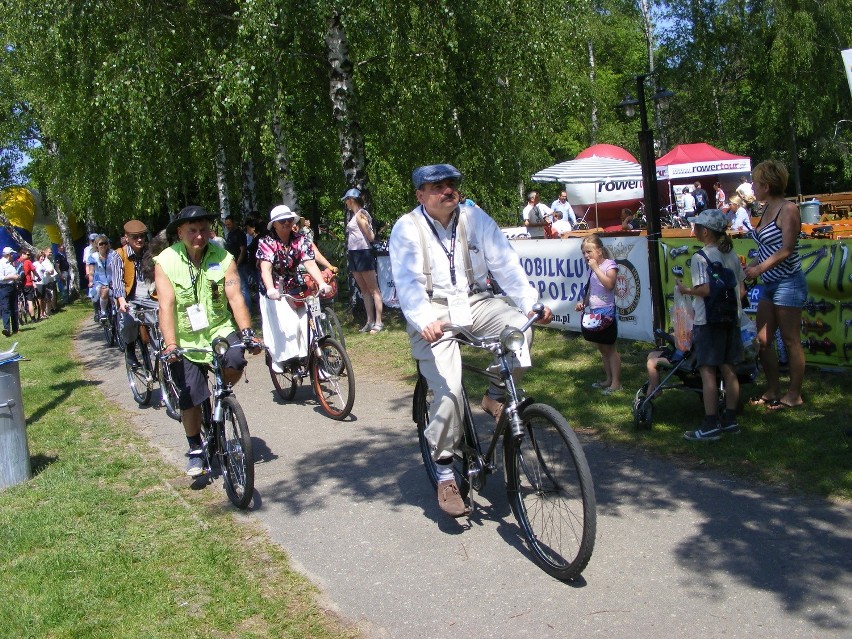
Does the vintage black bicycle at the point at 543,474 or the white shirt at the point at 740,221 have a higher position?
the white shirt at the point at 740,221

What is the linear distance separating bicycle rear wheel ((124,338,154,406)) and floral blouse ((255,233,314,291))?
2105mm

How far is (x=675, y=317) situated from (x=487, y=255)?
228 centimetres

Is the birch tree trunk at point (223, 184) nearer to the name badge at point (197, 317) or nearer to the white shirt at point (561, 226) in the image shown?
the white shirt at point (561, 226)

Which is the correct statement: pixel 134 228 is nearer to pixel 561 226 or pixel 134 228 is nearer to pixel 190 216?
pixel 190 216

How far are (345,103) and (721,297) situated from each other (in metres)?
8.55

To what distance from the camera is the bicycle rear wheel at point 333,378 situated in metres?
7.75

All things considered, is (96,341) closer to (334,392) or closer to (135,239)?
(135,239)

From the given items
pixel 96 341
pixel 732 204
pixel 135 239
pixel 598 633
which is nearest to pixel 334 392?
pixel 135 239

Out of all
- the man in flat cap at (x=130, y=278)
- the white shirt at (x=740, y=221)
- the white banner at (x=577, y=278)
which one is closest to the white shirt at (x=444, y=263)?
the white banner at (x=577, y=278)

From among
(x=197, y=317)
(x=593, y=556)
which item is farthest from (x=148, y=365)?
(x=593, y=556)

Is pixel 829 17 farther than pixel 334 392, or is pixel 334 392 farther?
pixel 829 17

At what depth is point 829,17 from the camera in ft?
103

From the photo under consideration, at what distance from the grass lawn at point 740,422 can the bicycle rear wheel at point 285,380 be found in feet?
4.35

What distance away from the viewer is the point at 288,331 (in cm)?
814
